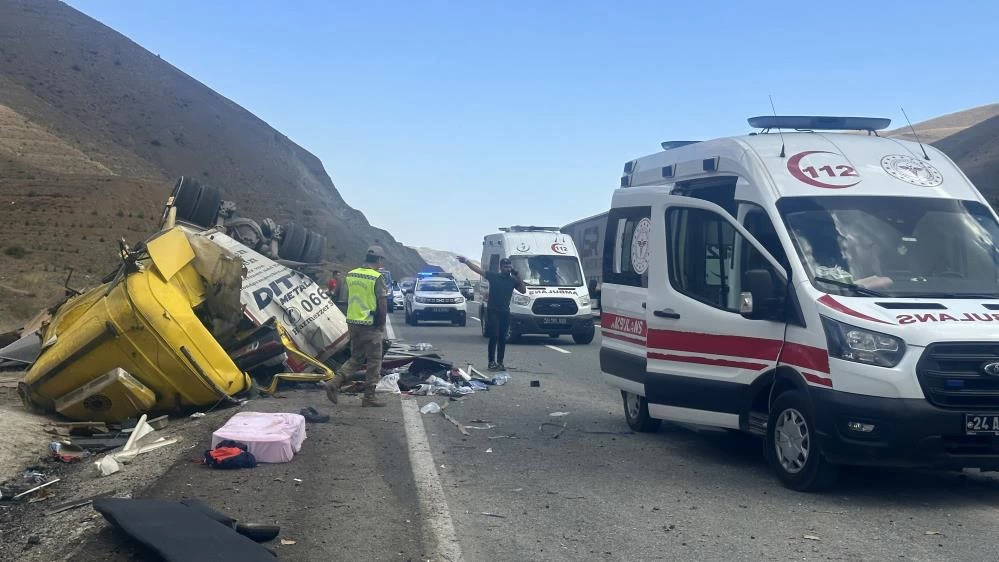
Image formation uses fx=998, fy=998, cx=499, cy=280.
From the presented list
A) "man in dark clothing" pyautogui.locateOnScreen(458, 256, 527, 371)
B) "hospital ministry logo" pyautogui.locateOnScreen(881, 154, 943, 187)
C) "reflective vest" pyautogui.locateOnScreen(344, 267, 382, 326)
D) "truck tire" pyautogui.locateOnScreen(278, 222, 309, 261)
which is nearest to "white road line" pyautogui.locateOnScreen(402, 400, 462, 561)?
"reflective vest" pyautogui.locateOnScreen(344, 267, 382, 326)

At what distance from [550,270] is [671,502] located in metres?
17.4

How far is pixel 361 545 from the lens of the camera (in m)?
5.82

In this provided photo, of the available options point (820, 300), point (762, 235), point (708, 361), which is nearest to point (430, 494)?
point (708, 361)

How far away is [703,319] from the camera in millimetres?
8477

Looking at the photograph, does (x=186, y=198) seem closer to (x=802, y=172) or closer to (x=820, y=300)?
(x=802, y=172)

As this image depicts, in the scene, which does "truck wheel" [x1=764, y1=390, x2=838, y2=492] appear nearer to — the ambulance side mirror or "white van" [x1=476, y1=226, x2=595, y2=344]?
the ambulance side mirror

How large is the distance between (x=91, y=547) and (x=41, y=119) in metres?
71.4

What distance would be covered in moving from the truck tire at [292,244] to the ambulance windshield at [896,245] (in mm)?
13459

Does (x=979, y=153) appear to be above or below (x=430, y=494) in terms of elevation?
above

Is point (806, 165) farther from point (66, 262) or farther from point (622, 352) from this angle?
point (66, 262)

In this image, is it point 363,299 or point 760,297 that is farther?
point 363,299

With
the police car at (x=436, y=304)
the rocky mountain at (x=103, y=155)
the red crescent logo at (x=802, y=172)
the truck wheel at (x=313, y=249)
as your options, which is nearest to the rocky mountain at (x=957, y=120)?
the rocky mountain at (x=103, y=155)

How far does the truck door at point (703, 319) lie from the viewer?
8008 millimetres

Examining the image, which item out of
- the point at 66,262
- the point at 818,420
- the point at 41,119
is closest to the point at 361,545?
the point at 818,420
